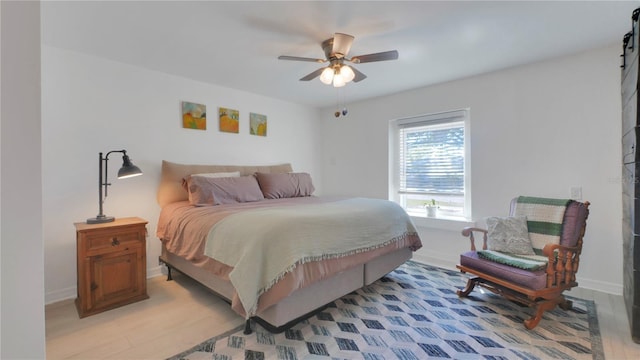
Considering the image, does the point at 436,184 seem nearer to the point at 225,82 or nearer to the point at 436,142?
the point at 436,142

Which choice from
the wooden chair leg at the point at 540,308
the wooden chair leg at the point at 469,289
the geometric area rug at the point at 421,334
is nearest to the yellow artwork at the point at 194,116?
the geometric area rug at the point at 421,334

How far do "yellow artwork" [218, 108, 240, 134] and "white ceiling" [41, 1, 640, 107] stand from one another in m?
0.70

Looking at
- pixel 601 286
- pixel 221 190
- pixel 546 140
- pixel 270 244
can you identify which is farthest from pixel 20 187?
pixel 601 286

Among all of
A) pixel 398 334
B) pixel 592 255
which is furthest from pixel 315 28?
pixel 592 255

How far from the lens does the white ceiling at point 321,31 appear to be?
6.48ft

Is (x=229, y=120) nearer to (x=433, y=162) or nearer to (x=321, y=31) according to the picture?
(x=321, y=31)

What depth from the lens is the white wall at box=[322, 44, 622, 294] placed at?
2652mm

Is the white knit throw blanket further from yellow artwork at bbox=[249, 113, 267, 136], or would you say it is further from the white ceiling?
yellow artwork at bbox=[249, 113, 267, 136]

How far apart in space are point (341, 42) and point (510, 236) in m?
2.29

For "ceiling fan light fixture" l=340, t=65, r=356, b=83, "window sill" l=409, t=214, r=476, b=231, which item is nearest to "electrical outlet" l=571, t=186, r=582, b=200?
"window sill" l=409, t=214, r=476, b=231

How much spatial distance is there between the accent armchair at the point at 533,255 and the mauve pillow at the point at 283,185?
2.05m

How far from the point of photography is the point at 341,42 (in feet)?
7.13

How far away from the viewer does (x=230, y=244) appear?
6.56 ft

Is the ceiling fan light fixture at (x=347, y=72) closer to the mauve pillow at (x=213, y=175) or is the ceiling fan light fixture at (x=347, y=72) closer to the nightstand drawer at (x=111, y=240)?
the mauve pillow at (x=213, y=175)
